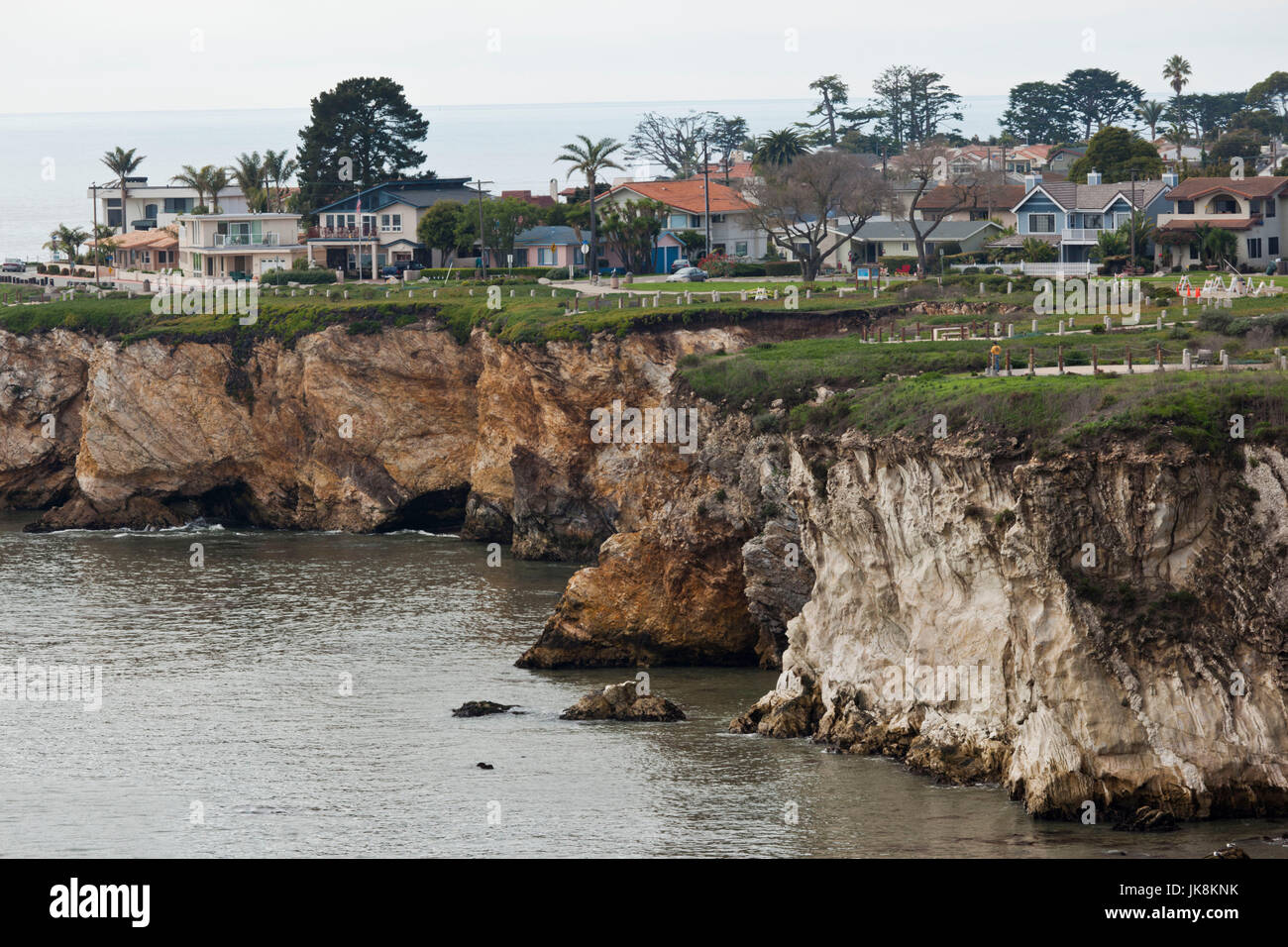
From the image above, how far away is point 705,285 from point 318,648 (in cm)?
4276

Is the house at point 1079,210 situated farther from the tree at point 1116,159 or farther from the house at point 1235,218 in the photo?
the tree at point 1116,159

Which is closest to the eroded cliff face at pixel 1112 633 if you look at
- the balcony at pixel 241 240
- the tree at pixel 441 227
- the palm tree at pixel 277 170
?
the tree at pixel 441 227

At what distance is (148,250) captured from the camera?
142m

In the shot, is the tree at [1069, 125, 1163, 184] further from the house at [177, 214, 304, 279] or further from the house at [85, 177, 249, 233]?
the house at [85, 177, 249, 233]

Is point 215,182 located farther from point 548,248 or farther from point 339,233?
point 548,248

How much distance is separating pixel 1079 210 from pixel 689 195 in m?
32.6

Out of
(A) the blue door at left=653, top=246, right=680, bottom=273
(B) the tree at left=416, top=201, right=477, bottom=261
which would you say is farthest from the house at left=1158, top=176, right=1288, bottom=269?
(B) the tree at left=416, top=201, right=477, bottom=261

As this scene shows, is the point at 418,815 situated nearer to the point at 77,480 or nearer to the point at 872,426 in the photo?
the point at 872,426

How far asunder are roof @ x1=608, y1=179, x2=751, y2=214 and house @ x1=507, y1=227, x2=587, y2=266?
6.73m

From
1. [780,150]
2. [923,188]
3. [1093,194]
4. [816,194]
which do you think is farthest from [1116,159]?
[816,194]

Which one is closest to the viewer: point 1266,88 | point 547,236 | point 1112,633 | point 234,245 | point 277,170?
point 1112,633

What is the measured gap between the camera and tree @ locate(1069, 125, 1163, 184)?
131 meters

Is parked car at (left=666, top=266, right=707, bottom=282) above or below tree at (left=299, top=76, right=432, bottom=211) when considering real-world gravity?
below

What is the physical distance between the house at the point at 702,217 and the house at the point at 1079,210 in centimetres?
2066
